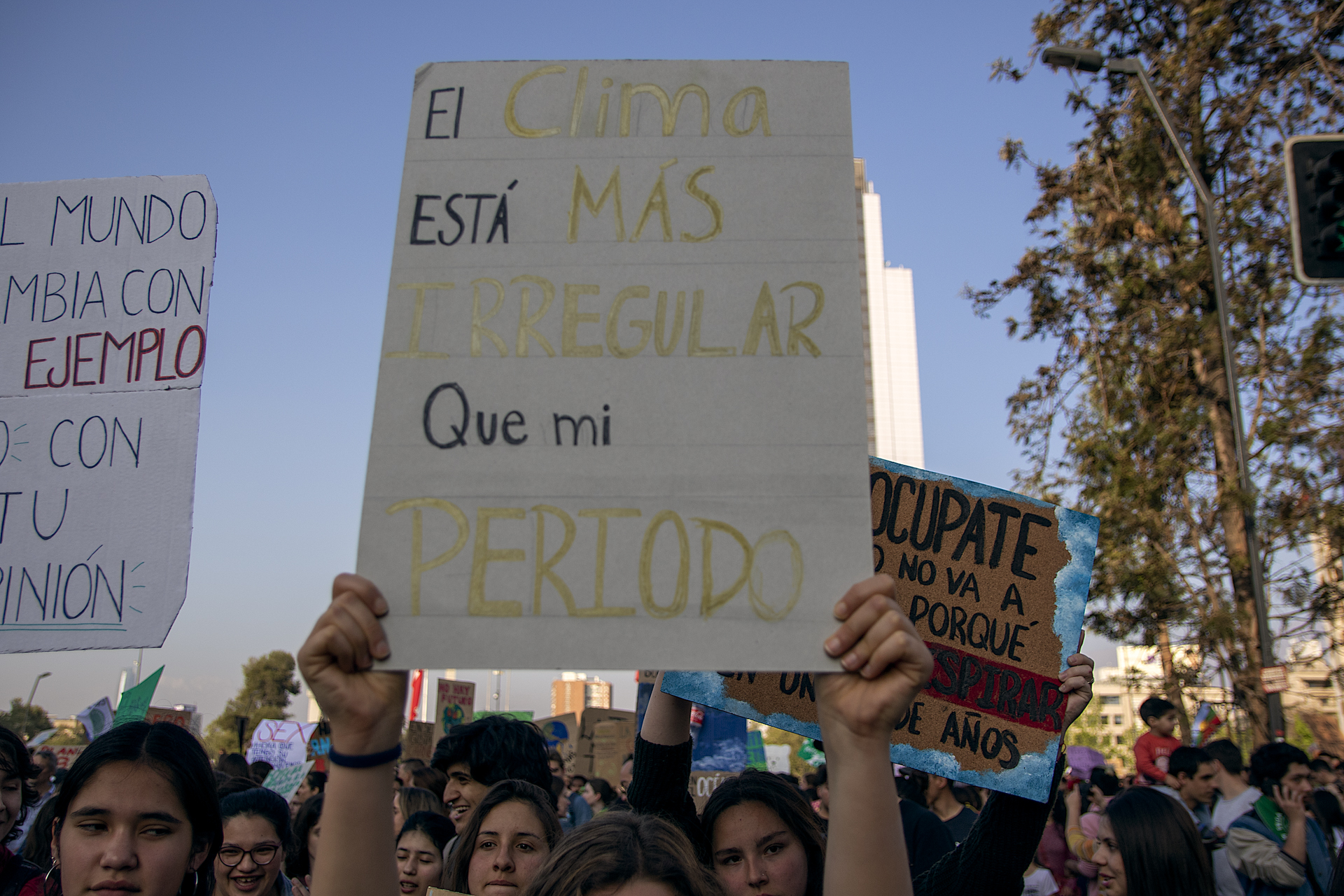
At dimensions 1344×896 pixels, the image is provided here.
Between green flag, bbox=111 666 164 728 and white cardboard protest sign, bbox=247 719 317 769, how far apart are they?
6281 millimetres

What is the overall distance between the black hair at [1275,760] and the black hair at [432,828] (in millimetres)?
4979

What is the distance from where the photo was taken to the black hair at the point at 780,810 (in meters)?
2.70

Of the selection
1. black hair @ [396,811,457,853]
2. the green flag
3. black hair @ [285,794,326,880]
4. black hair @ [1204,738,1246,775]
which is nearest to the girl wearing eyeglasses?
the green flag

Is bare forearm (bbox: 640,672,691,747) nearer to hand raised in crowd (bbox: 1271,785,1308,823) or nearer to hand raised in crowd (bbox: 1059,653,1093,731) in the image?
hand raised in crowd (bbox: 1059,653,1093,731)

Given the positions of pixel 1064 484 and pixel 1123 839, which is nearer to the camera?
pixel 1123 839

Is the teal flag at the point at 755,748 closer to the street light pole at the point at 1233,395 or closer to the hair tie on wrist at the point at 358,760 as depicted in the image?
the street light pole at the point at 1233,395

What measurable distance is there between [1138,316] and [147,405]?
43.7 ft

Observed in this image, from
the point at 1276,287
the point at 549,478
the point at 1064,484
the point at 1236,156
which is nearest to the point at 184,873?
the point at 549,478

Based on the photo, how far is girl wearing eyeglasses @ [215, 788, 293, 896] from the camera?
3406 mm

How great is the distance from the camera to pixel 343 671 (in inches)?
63.5

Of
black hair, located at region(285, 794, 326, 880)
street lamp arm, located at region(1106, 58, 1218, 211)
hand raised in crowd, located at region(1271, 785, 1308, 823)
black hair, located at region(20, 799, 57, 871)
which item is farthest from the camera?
street lamp arm, located at region(1106, 58, 1218, 211)

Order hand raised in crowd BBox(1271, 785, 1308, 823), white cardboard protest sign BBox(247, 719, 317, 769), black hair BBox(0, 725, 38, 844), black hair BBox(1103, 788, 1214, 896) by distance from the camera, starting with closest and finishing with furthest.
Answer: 1. black hair BBox(1103, 788, 1214, 896)
2. black hair BBox(0, 725, 38, 844)
3. hand raised in crowd BBox(1271, 785, 1308, 823)
4. white cardboard protest sign BBox(247, 719, 317, 769)

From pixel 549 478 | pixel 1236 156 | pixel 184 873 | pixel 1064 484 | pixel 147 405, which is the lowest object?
pixel 184 873

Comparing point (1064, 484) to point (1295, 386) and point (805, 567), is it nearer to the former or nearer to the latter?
point (1295, 386)
